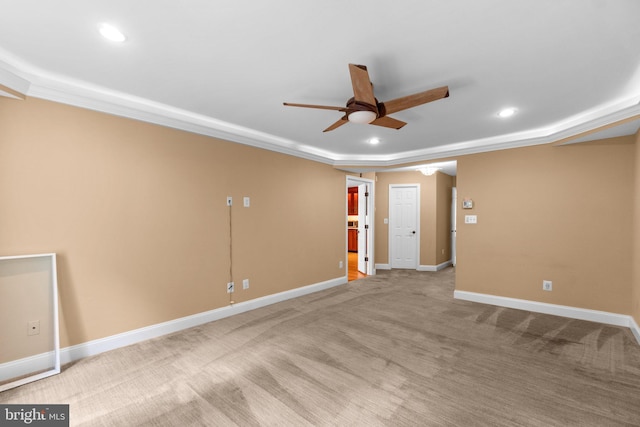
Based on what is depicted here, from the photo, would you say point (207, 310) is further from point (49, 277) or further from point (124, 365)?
point (49, 277)

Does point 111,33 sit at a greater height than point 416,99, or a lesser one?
greater

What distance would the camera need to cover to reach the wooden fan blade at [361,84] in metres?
1.93

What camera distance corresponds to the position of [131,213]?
3098 millimetres

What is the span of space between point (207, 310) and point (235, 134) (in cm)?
232

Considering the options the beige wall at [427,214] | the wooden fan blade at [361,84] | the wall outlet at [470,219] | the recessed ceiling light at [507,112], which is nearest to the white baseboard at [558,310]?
the wall outlet at [470,219]

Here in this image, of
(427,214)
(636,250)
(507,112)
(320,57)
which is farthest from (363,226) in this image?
(320,57)

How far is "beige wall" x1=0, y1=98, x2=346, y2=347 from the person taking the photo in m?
2.56

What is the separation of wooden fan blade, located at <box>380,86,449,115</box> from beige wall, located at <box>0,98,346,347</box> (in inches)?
91.7

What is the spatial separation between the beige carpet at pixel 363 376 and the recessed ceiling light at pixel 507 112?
2.56 meters

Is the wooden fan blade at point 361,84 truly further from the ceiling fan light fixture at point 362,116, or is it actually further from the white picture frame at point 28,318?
the white picture frame at point 28,318

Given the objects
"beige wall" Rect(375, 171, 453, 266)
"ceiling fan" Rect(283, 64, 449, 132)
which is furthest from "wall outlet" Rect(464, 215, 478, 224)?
"ceiling fan" Rect(283, 64, 449, 132)

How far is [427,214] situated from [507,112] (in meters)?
3.81

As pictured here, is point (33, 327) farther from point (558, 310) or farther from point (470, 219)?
point (558, 310)

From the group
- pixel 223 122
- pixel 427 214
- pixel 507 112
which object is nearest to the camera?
pixel 507 112
